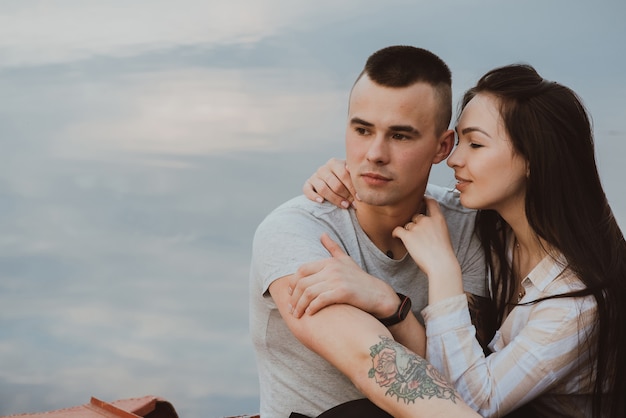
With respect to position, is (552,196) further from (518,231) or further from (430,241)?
(430,241)

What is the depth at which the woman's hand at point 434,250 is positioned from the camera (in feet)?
11.8

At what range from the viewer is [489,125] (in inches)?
149

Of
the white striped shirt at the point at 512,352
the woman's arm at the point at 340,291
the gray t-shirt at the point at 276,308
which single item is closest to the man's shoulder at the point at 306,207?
the gray t-shirt at the point at 276,308

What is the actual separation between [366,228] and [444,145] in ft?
1.68

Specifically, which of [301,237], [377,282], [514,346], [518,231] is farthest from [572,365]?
[301,237]

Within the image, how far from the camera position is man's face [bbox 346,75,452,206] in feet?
12.4

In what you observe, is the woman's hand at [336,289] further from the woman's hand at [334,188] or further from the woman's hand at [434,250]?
the woman's hand at [334,188]

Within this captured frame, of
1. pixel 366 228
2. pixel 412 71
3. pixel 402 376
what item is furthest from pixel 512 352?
pixel 412 71

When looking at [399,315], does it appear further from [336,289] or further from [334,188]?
[334,188]

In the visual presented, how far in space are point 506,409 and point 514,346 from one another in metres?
0.25

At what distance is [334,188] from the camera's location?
398 cm

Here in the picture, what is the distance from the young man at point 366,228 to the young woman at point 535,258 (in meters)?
0.12

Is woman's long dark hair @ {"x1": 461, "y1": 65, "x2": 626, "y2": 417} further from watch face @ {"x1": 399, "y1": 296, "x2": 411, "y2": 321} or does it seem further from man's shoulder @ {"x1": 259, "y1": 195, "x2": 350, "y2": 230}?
man's shoulder @ {"x1": 259, "y1": 195, "x2": 350, "y2": 230}

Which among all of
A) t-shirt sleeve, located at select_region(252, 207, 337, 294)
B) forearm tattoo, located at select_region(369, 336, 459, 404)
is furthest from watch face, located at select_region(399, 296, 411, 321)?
t-shirt sleeve, located at select_region(252, 207, 337, 294)
